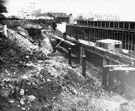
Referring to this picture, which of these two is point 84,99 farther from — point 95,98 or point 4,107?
point 4,107

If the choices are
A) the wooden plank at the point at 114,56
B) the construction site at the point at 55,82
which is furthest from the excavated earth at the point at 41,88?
the wooden plank at the point at 114,56

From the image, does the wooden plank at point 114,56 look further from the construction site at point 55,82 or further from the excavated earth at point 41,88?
the excavated earth at point 41,88

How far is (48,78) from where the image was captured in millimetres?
18734

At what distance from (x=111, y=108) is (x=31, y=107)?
7.56m

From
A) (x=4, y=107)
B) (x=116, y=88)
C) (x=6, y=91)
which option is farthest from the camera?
(x=116, y=88)

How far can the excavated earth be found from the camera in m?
15.7

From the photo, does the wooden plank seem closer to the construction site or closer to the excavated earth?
the construction site

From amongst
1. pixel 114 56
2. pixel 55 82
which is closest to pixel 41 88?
pixel 55 82

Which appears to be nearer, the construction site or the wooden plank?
the construction site

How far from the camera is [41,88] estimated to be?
17.2m

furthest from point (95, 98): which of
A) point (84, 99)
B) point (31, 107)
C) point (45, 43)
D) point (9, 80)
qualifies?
point (45, 43)

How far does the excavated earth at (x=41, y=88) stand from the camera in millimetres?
15697

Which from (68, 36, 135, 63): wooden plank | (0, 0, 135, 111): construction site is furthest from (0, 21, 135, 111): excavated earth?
(68, 36, 135, 63): wooden plank

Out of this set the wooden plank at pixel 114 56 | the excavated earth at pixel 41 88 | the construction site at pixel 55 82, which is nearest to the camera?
the excavated earth at pixel 41 88
